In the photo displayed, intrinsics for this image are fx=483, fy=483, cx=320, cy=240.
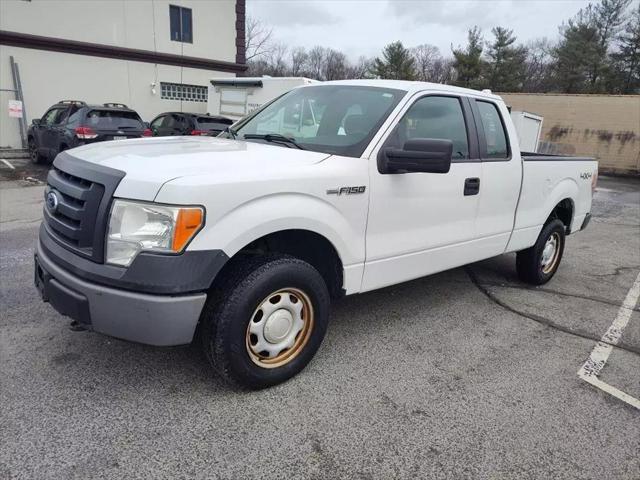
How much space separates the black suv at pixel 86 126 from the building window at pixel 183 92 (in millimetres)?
7245

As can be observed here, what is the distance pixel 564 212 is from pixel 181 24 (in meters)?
18.2

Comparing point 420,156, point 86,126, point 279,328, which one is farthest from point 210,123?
point 279,328

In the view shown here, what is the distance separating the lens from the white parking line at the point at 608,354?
3.26 m

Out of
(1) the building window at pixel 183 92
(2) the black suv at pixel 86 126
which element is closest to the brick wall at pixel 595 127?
(1) the building window at pixel 183 92

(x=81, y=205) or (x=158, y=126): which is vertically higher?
(x=81, y=205)

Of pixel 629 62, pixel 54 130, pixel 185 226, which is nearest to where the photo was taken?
pixel 185 226

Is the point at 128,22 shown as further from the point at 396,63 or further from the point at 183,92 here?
Result: the point at 396,63

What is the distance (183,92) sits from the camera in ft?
66.0

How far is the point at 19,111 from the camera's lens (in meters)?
15.1

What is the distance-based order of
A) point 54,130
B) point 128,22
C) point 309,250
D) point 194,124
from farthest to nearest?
point 128,22 < point 194,124 < point 54,130 < point 309,250

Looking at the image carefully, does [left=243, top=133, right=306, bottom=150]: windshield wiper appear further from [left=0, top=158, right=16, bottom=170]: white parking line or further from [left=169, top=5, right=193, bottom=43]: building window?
[left=169, top=5, right=193, bottom=43]: building window

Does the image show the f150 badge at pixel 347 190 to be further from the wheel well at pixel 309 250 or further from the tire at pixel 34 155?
the tire at pixel 34 155

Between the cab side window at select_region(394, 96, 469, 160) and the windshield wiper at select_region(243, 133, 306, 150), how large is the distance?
0.71m

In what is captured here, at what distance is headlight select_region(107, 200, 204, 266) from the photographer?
238 centimetres
